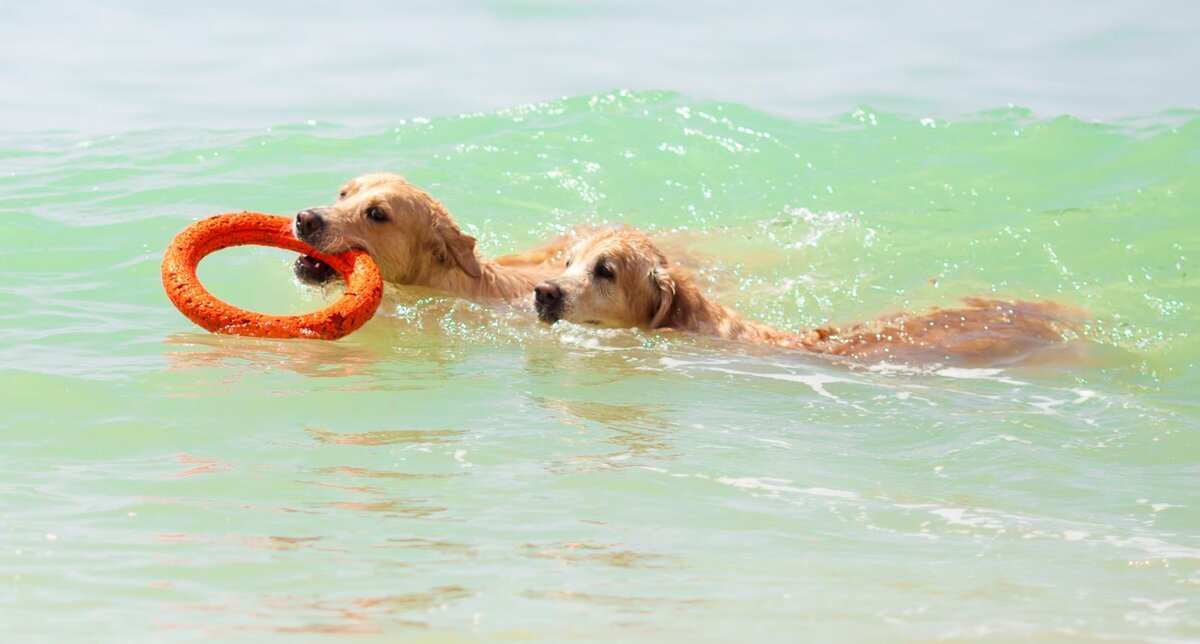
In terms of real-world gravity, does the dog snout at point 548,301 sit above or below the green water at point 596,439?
above

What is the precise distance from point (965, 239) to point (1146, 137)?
15.6ft

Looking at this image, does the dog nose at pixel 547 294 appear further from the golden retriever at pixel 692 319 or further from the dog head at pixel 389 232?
the dog head at pixel 389 232

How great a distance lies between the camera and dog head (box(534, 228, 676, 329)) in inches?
345

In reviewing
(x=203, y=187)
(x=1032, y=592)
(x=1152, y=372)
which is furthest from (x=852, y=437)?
(x=203, y=187)

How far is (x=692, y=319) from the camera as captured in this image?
923 cm

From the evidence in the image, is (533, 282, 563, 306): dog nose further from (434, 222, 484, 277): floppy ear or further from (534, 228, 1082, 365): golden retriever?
(434, 222, 484, 277): floppy ear

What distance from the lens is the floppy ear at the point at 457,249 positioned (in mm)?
9344

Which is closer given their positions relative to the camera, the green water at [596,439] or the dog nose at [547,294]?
the green water at [596,439]

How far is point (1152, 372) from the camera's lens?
934 centimetres

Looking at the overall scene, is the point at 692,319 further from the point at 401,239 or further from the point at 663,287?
the point at 401,239

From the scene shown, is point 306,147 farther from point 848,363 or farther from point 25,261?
point 848,363

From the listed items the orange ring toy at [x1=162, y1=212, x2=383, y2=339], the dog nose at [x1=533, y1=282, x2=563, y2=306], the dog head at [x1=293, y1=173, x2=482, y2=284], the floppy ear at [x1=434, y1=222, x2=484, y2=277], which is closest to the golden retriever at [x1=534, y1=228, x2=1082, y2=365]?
the dog nose at [x1=533, y1=282, x2=563, y2=306]

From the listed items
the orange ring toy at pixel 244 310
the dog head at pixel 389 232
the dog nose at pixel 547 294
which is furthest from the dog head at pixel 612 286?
the orange ring toy at pixel 244 310

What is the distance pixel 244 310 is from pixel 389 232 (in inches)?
43.7
